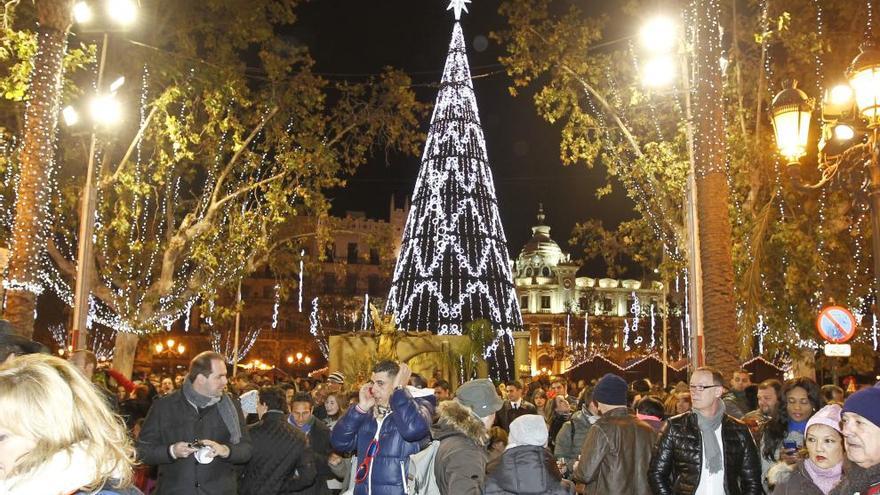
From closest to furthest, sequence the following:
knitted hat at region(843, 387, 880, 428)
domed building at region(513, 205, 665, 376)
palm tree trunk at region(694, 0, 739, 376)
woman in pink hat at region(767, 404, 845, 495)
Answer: knitted hat at region(843, 387, 880, 428) → woman in pink hat at region(767, 404, 845, 495) → palm tree trunk at region(694, 0, 739, 376) → domed building at region(513, 205, 665, 376)

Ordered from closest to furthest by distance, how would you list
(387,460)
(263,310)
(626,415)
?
(387,460), (626,415), (263,310)

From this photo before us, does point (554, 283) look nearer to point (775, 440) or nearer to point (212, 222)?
point (212, 222)

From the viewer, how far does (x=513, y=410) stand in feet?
33.3

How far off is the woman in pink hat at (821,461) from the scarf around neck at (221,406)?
3.62m

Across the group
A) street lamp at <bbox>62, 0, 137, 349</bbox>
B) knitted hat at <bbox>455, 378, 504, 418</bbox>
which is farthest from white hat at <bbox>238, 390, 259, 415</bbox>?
street lamp at <bbox>62, 0, 137, 349</bbox>

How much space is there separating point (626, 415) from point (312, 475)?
8.94ft

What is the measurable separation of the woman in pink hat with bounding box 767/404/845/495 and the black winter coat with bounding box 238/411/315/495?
150 inches

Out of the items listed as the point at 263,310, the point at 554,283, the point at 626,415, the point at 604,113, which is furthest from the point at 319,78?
the point at 554,283

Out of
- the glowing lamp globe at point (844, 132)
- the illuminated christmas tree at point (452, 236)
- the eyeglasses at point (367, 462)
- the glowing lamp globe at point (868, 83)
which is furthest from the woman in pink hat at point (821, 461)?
the illuminated christmas tree at point (452, 236)

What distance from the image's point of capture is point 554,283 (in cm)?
9631

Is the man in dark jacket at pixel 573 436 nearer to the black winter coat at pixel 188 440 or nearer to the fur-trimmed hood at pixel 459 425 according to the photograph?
the fur-trimmed hood at pixel 459 425

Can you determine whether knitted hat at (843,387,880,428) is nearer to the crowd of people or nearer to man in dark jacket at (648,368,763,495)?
the crowd of people

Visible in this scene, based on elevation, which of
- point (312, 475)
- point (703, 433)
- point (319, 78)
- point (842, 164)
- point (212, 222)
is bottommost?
point (312, 475)

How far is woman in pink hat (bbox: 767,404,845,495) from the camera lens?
14.5 ft
